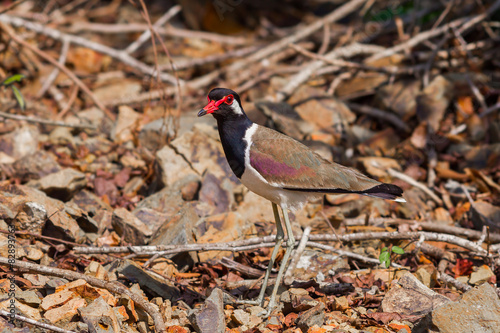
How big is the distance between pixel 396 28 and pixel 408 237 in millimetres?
4866

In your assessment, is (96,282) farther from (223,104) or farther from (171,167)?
(171,167)

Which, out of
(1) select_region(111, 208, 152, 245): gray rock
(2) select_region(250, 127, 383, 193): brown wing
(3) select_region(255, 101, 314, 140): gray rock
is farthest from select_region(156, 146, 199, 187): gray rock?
(2) select_region(250, 127, 383, 193): brown wing

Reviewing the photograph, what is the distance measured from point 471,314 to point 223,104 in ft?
7.95

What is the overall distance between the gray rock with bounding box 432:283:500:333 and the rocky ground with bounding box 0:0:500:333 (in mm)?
13

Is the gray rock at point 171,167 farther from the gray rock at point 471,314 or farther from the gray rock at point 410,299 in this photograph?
the gray rock at point 471,314

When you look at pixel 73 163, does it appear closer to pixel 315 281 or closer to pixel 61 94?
pixel 61 94

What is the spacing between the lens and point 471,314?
11.9 feet

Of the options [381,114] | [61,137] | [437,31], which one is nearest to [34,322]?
[61,137]

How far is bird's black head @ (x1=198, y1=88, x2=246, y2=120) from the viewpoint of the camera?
4.23 metres

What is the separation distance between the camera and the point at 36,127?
6695 mm

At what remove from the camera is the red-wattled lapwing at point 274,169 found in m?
4.25

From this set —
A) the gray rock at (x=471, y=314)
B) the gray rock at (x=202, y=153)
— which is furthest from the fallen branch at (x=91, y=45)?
the gray rock at (x=471, y=314)

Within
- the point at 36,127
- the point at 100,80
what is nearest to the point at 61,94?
the point at 100,80

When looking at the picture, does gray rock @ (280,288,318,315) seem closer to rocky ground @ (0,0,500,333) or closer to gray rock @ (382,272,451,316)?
rocky ground @ (0,0,500,333)
